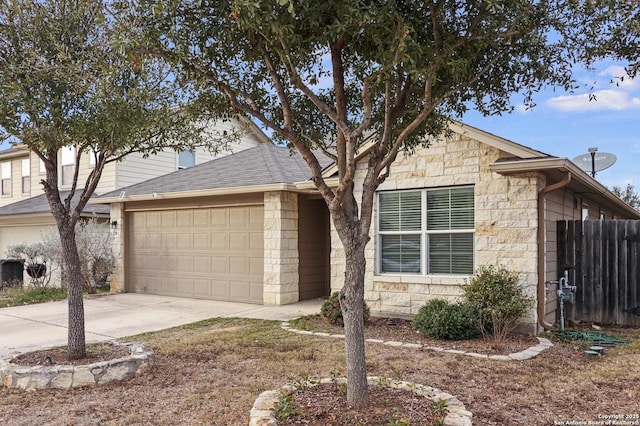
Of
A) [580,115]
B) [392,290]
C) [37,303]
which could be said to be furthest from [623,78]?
[580,115]

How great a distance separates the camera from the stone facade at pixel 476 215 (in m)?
7.66

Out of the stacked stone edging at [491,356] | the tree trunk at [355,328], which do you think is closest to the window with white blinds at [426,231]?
the stacked stone edging at [491,356]

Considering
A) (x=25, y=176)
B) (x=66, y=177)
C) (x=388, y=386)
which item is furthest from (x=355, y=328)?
(x=25, y=176)

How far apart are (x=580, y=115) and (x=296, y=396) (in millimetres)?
20266

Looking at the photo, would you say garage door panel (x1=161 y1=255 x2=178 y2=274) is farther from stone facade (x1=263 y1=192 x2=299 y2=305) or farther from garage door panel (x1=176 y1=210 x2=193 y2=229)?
stone facade (x1=263 y1=192 x2=299 y2=305)

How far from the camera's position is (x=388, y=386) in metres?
4.48

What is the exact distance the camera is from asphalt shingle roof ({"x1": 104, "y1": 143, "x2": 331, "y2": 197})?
450 inches

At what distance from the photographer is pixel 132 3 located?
4.39 meters

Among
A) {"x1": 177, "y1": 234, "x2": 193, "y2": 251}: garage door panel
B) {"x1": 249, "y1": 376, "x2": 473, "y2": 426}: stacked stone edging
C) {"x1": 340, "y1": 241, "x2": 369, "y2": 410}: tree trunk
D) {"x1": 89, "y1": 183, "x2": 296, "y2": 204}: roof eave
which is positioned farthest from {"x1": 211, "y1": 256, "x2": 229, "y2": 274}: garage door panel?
{"x1": 340, "y1": 241, "x2": 369, "y2": 410}: tree trunk

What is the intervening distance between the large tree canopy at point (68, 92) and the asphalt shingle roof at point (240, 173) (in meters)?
5.04

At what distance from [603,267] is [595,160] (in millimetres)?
6392

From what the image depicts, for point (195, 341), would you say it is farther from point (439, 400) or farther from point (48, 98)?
point (439, 400)

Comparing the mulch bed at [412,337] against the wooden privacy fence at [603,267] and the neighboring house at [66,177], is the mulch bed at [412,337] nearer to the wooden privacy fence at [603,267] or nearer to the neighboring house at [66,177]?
the wooden privacy fence at [603,267]

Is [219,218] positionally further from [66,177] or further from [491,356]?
[66,177]
